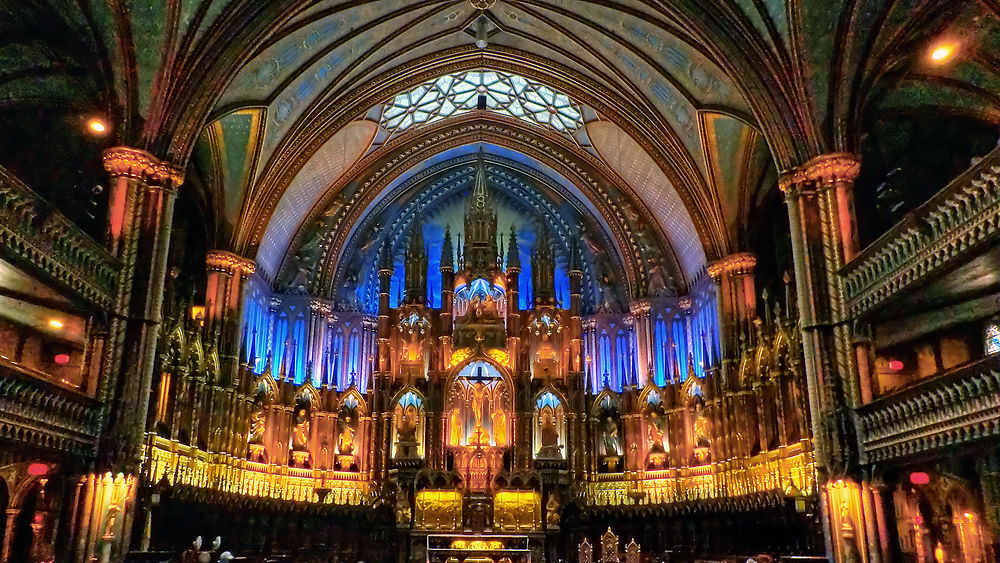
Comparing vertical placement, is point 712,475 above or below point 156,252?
below

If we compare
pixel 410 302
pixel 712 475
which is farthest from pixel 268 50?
pixel 712 475

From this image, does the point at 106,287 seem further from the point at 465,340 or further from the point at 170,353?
the point at 465,340

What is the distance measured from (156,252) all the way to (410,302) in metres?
12.0

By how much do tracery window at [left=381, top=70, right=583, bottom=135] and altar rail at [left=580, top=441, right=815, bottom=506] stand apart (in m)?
13.1

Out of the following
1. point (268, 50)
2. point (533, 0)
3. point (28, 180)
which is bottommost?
point (28, 180)

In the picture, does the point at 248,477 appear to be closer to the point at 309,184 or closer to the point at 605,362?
the point at 309,184

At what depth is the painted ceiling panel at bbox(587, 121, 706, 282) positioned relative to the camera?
1075 inches

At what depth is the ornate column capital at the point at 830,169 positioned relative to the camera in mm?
18594

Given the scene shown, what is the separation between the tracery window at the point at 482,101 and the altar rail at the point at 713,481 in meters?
13.1

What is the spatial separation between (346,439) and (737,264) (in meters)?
14.6

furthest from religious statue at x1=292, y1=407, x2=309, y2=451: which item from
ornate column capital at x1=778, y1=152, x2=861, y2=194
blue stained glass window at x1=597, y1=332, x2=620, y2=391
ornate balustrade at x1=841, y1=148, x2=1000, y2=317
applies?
ornate balustrade at x1=841, y1=148, x2=1000, y2=317

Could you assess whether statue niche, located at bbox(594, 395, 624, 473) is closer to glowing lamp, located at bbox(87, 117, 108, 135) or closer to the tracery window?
the tracery window

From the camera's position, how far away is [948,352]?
21.7 metres

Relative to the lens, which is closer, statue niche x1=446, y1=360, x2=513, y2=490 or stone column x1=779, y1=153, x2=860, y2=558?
stone column x1=779, y1=153, x2=860, y2=558
